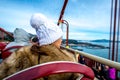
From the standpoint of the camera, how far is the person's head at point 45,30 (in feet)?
5.53

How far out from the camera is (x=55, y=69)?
1030 mm

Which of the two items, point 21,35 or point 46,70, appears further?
point 21,35

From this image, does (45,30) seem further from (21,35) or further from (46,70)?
(21,35)

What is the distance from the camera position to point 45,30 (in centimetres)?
170

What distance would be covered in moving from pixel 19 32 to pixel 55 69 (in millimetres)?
3047

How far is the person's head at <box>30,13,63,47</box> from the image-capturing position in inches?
66.4

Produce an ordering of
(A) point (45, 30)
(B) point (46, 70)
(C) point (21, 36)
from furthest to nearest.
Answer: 1. (C) point (21, 36)
2. (A) point (45, 30)
3. (B) point (46, 70)

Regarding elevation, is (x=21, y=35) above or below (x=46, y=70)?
above

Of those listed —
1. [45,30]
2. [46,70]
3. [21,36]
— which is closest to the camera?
[46,70]

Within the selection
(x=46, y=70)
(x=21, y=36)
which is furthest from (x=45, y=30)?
(x=21, y=36)

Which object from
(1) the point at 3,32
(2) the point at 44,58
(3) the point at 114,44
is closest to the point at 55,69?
(2) the point at 44,58

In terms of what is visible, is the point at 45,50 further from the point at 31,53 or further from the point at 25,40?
the point at 25,40

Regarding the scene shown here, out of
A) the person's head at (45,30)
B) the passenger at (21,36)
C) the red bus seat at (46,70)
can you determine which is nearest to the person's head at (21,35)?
the passenger at (21,36)

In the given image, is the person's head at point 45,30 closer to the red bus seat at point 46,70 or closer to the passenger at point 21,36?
the red bus seat at point 46,70
